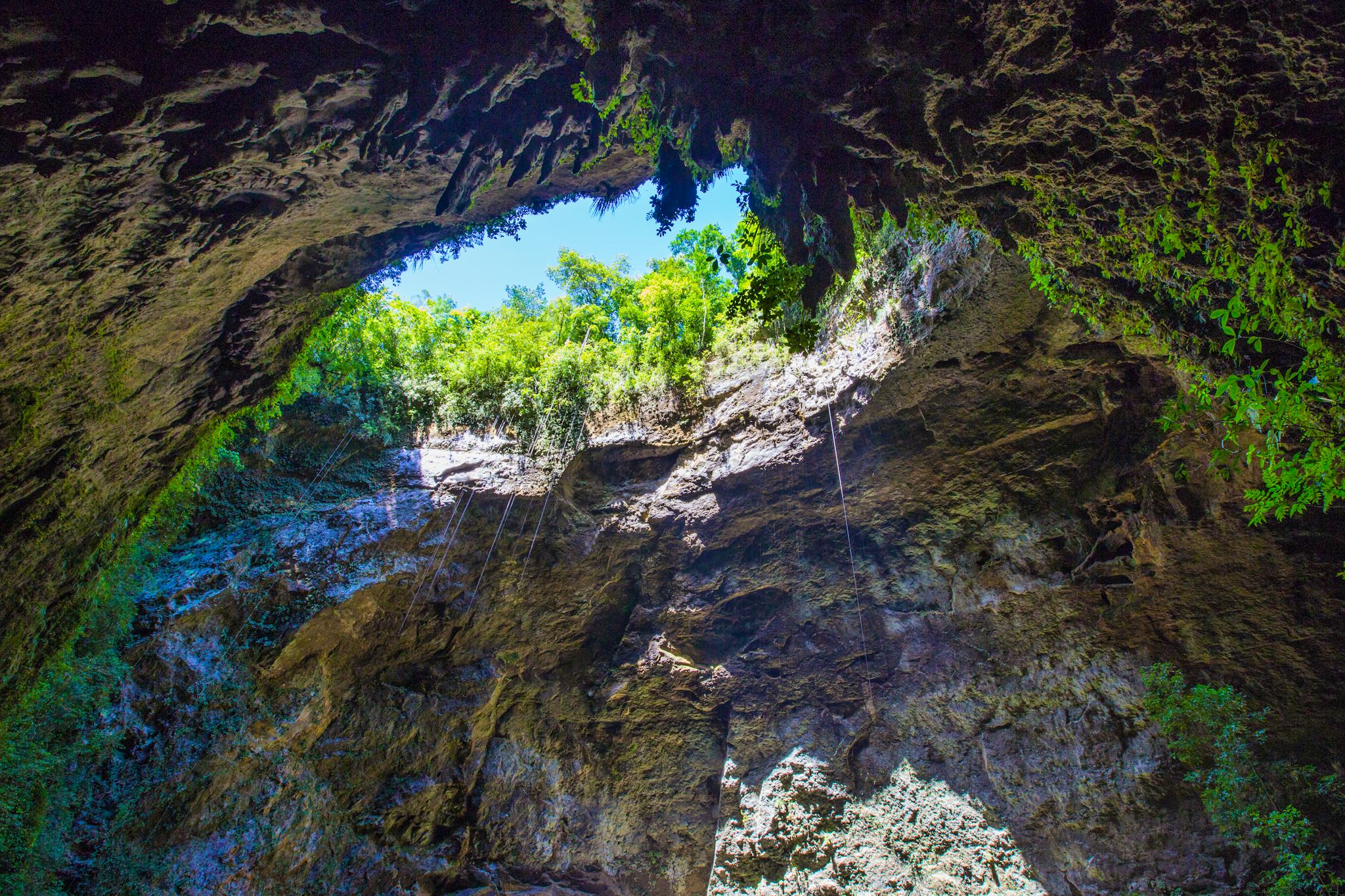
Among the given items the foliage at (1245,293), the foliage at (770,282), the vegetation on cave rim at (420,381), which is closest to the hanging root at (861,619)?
the vegetation on cave rim at (420,381)

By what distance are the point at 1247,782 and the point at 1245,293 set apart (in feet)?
18.7

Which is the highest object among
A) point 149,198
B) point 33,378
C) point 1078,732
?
point 149,198

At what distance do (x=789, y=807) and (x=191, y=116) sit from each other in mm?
10203

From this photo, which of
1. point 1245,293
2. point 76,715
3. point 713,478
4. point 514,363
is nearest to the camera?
point 1245,293

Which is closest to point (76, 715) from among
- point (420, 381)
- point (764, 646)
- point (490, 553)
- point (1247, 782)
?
point (490, 553)

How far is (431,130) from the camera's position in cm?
468

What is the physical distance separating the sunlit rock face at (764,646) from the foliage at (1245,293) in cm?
280

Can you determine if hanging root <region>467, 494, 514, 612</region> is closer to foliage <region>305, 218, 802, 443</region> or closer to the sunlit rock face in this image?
the sunlit rock face

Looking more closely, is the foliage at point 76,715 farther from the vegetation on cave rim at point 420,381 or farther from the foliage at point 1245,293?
the foliage at point 1245,293

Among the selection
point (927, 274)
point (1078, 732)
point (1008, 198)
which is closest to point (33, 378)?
point (1008, 198)

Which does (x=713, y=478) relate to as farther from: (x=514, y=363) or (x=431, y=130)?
(x=431, y=130)

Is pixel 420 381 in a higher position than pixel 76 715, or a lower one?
higher

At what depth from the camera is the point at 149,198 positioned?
3.73 m

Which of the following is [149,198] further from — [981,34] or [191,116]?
[981,34]
